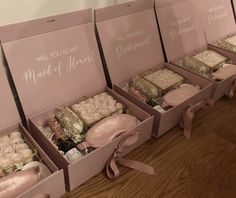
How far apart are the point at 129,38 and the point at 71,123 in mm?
426

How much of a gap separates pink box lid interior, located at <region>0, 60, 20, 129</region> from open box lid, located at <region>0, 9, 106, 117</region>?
0.03 meters

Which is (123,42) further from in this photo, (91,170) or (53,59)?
(91,170)

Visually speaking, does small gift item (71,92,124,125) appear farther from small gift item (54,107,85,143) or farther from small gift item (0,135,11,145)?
small gift item (0,135,11,145)

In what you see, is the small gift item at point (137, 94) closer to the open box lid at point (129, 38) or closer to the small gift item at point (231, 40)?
the open box lid at point (129, 38)

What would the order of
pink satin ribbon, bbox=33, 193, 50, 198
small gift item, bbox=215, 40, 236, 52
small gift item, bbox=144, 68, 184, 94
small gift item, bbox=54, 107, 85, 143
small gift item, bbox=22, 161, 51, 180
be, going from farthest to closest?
small gift item, bbox=215, 40, 236, 52 → small gift item, bbox=144, 68, 184, 94 → small gift item, bbox=54, 107, 85, 143 → small gift item, bbox=22, 161, 51, 180 → pink satin ribbon, bbox=33, 193, 50, 198

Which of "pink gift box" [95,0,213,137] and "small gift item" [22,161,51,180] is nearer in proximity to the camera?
"small gift item" [22,161,51,180]

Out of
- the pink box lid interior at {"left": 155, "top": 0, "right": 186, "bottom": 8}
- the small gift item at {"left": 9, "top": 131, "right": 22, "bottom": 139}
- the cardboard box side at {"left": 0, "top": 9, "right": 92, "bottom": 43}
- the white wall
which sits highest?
the white wall

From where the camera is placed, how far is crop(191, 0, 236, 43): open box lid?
1425mm

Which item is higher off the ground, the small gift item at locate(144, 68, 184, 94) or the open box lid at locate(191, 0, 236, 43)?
the open box lid at locate(191, 0, 236, 43)

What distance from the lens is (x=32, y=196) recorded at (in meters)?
0.68

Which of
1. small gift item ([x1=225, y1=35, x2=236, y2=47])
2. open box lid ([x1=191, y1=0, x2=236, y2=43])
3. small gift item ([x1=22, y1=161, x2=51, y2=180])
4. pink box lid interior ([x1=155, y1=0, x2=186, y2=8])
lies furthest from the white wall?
small gift item ([x1=225, y1=35, x2=236, y2=47])

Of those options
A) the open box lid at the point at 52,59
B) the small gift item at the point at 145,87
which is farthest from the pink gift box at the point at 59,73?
the small gift item at the point at 145,87

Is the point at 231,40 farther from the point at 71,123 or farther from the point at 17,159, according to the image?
the point at 17,159

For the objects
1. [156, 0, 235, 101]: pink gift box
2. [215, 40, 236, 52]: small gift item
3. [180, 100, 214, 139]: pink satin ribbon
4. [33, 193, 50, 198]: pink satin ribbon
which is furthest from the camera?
[215, 40, 236, 52]: small gift item
